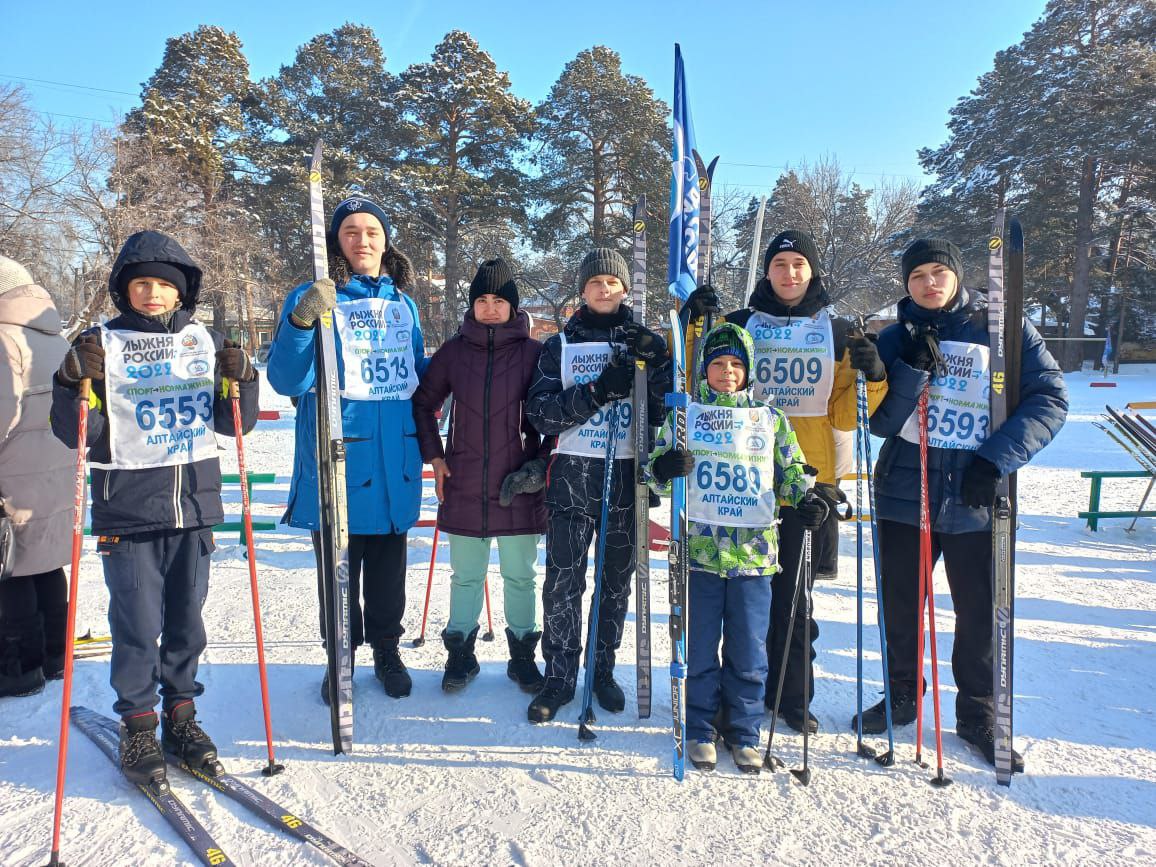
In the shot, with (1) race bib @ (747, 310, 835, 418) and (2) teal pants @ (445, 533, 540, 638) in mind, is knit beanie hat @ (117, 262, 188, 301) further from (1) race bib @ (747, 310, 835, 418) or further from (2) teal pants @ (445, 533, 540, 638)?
(1) race bib @ (747, 310, 835, 418)

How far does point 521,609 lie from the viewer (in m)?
3.40

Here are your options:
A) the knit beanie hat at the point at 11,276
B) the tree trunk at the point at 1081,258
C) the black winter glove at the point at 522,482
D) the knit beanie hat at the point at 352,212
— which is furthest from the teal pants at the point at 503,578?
the tree trunk at the point at 1081,258

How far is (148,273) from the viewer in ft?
8.67

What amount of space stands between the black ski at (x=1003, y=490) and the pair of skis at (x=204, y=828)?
2.57m

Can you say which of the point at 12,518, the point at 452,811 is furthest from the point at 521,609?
the point at 12,518


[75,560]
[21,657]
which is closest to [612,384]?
[75,560]

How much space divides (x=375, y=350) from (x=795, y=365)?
1996 millimetres

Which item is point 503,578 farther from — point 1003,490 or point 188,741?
point 1003,490

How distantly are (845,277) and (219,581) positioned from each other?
90.2ft

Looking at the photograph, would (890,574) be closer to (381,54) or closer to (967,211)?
(967,211)

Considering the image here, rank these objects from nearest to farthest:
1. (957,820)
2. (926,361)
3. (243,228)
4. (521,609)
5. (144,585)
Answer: (957,820)
(144,585)
(926,361)
(521,609)
(243,228)

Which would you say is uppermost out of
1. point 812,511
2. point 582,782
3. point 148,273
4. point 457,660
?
point 148,273

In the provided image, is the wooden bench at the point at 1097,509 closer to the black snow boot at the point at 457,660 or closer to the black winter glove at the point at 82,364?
the black snow boot at the point at 457,660

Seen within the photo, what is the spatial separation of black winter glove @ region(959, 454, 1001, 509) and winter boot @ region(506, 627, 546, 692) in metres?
2.15
